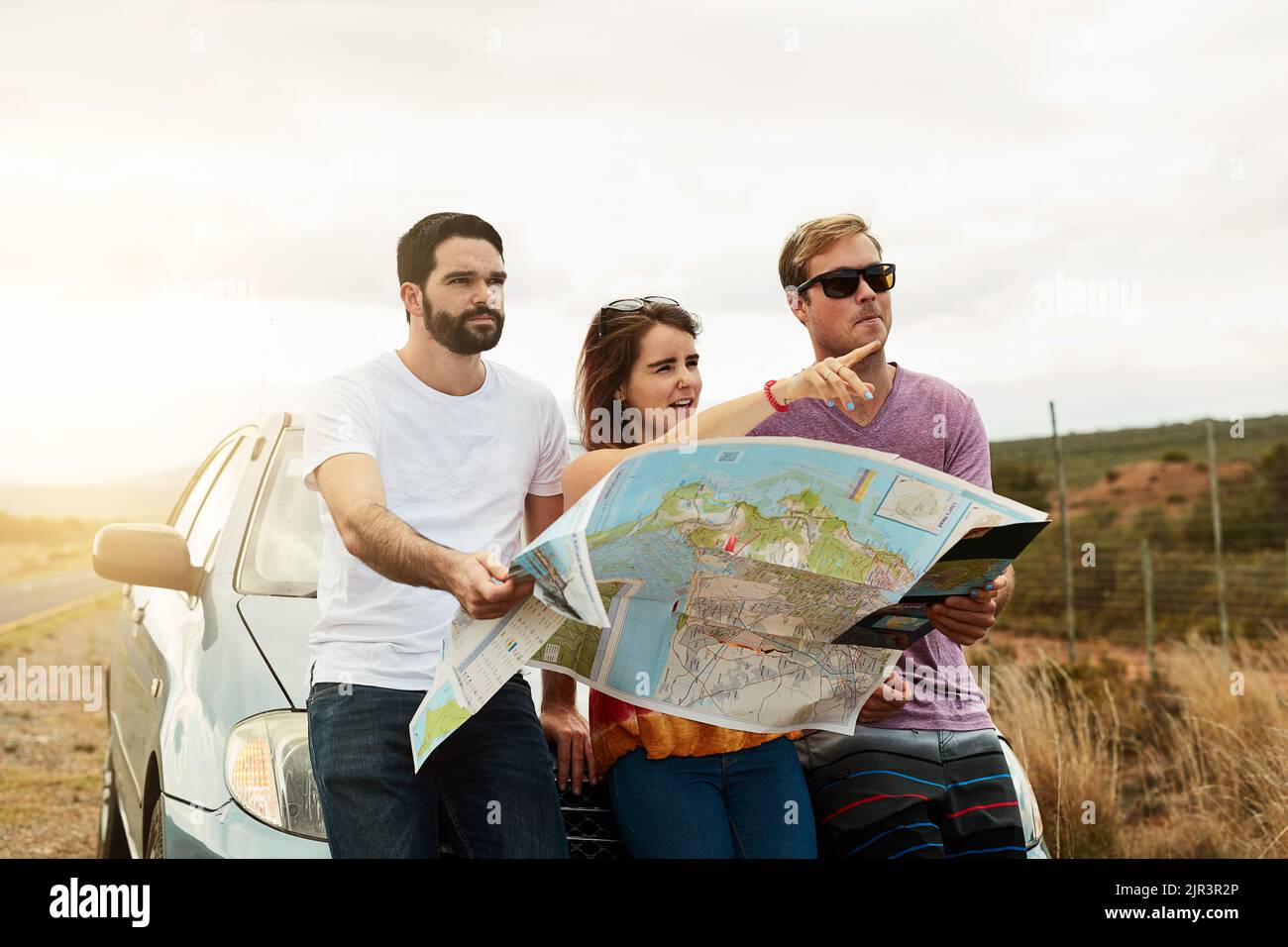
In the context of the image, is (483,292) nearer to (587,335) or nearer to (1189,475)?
(587,335)

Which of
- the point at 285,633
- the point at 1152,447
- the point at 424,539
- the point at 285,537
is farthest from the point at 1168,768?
the point at 1152,447

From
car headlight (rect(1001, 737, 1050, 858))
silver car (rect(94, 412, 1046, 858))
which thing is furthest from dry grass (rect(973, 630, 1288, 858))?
silver car (rect(94, 412, 1046, 858))

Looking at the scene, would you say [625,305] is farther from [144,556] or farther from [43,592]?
[43,592]

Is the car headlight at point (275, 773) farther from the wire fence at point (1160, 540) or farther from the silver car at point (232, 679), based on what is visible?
the wire fence at point (1160, 540)

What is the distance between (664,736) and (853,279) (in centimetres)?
125

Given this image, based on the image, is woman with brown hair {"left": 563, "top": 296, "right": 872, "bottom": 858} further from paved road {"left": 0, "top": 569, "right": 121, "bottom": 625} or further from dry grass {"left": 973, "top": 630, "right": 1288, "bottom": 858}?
paved road {"left": 0, "top": 569, "right": 121, "bottom": 625}

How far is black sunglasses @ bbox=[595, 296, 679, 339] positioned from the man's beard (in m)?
0.53

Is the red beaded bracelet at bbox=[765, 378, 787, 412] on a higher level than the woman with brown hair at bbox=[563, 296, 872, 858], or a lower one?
higher

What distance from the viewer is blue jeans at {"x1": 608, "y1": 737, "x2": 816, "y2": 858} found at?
2.64m

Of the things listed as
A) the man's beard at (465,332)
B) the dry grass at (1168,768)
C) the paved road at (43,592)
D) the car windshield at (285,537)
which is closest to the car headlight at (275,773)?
the car windshield at (285,537)

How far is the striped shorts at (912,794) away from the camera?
2.86m

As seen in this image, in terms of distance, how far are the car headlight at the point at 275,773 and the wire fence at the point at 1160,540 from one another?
31.2ft

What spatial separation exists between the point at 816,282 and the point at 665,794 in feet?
4.42

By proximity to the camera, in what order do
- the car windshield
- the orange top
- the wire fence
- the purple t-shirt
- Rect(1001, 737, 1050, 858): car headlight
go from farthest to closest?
the wire fence
the car windshield
Rect(1001, 737, 1050, 858): car headlight
the purple t-shirt
the orange top
